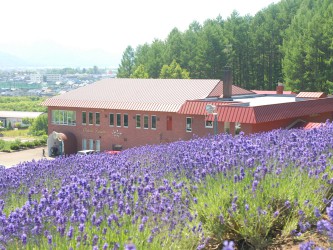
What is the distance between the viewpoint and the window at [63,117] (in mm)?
43875

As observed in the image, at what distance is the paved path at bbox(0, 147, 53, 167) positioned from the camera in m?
41.2

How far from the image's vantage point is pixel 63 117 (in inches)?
1762

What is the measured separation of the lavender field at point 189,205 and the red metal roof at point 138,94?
1138 inches

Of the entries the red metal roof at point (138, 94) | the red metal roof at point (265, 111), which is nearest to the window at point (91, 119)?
the red metal roof at point (138, 94)

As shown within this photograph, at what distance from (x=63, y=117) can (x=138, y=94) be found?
23.2ft

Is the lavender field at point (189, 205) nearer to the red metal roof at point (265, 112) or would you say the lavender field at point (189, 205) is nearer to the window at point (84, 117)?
the red metal roof at point (265, 112)

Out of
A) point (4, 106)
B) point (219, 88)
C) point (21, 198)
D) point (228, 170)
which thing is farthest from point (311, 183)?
point (4, 106)

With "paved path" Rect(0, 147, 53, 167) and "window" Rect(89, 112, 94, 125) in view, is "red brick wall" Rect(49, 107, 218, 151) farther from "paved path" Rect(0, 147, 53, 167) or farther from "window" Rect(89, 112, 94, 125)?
"paved path" Rect(0, 147, 53, 167)

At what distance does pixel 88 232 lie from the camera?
550cm

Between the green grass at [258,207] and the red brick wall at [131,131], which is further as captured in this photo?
the red brick wall at [131,131]

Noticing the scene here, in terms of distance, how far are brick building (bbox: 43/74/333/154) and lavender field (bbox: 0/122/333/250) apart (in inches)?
849

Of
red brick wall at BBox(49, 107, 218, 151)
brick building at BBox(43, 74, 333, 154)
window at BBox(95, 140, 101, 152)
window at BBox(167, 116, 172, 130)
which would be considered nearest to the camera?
brick building at BBox(43, 74, 333, 154)

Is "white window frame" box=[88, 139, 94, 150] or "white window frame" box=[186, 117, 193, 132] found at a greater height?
"white window frame" box=[186, 117, 193, 132]

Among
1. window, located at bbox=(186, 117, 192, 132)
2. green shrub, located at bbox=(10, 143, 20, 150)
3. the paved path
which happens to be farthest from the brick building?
green shrub, located at bbox=(10, 143, 20, 150)
